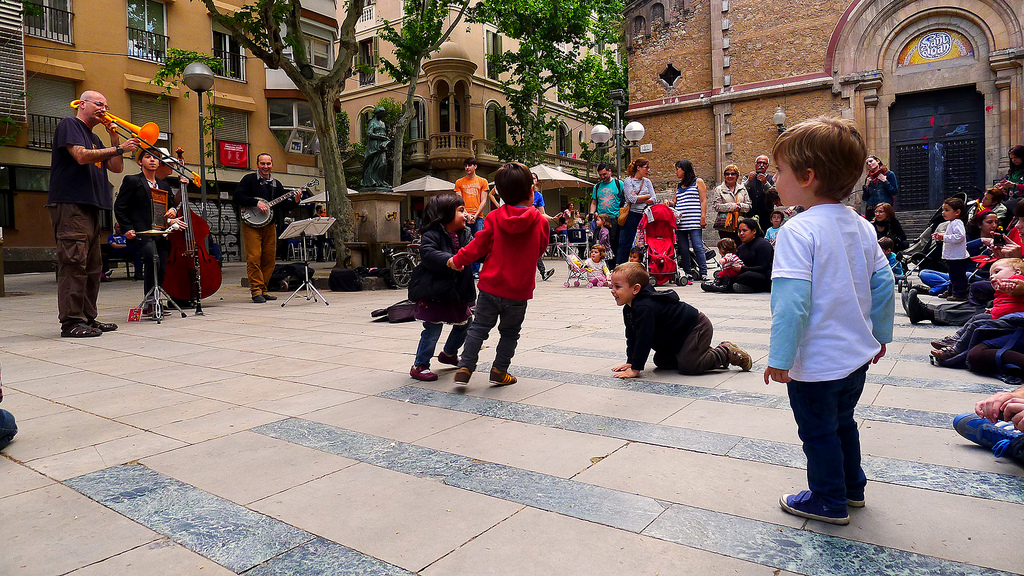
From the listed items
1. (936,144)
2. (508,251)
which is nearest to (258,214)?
(508,251)

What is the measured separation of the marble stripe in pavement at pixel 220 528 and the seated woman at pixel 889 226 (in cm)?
937

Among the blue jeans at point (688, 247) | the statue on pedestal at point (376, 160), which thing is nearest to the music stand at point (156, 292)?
the statue on pedestal at point (376, 160)

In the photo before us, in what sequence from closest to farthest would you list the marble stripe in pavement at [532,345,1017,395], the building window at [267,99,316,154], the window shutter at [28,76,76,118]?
the marble stripe in pavement at [532,345,1017,395] < the window shutter at [28,76,76,118] < the building window at [267,99,316,154]

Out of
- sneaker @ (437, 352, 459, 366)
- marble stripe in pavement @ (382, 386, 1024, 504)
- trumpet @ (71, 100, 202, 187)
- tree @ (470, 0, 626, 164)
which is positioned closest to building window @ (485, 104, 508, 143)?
tree @ (470, 0, 626, 164)

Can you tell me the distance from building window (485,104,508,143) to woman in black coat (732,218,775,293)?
2621cm

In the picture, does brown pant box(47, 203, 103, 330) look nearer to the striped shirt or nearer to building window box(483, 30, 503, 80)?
the striped shirt

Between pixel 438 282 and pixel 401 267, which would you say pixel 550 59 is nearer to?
pixel 401 267

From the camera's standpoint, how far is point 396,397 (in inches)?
157

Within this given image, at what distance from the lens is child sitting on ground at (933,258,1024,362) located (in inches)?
157

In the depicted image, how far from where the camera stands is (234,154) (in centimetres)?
2570

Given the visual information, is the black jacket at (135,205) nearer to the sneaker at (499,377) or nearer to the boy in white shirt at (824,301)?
the sneaker at (499,377)

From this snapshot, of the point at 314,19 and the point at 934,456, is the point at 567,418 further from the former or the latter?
the point at 314,19

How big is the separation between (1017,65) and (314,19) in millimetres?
24103

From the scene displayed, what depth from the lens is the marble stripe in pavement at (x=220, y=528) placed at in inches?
76.9
